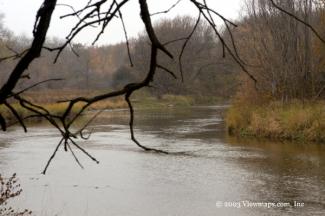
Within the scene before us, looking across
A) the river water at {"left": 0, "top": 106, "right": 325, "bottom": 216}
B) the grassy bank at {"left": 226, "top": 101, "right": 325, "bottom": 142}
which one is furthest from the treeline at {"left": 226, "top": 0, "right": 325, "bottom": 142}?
the river water at {"left": 0, "top": 106, "right": 325, "bottom": 216}

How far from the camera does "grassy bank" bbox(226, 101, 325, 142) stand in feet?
57.7

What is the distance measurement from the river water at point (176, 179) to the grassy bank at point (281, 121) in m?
0.98

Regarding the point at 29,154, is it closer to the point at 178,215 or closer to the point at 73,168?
the point at 73,168

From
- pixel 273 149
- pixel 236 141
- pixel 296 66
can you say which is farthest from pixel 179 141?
pixel 296 66

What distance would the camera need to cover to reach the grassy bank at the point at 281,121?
17.6m

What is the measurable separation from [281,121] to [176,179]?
857 cm

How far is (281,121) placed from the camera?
18.9 meters

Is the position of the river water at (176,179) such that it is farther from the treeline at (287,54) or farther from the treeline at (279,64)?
the treeline at (287,54)

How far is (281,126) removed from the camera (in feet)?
61.2

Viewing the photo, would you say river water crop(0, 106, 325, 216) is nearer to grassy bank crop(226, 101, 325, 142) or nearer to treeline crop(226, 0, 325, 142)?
grassy bank crop(226, 101, 325, 142)

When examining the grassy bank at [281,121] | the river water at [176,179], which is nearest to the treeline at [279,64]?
the grassy bank at [281,121]

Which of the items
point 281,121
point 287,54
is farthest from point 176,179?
point 287,54

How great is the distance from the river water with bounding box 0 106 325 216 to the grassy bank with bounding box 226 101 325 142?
0.98 metres

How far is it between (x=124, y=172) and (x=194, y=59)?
29812 millimetres
